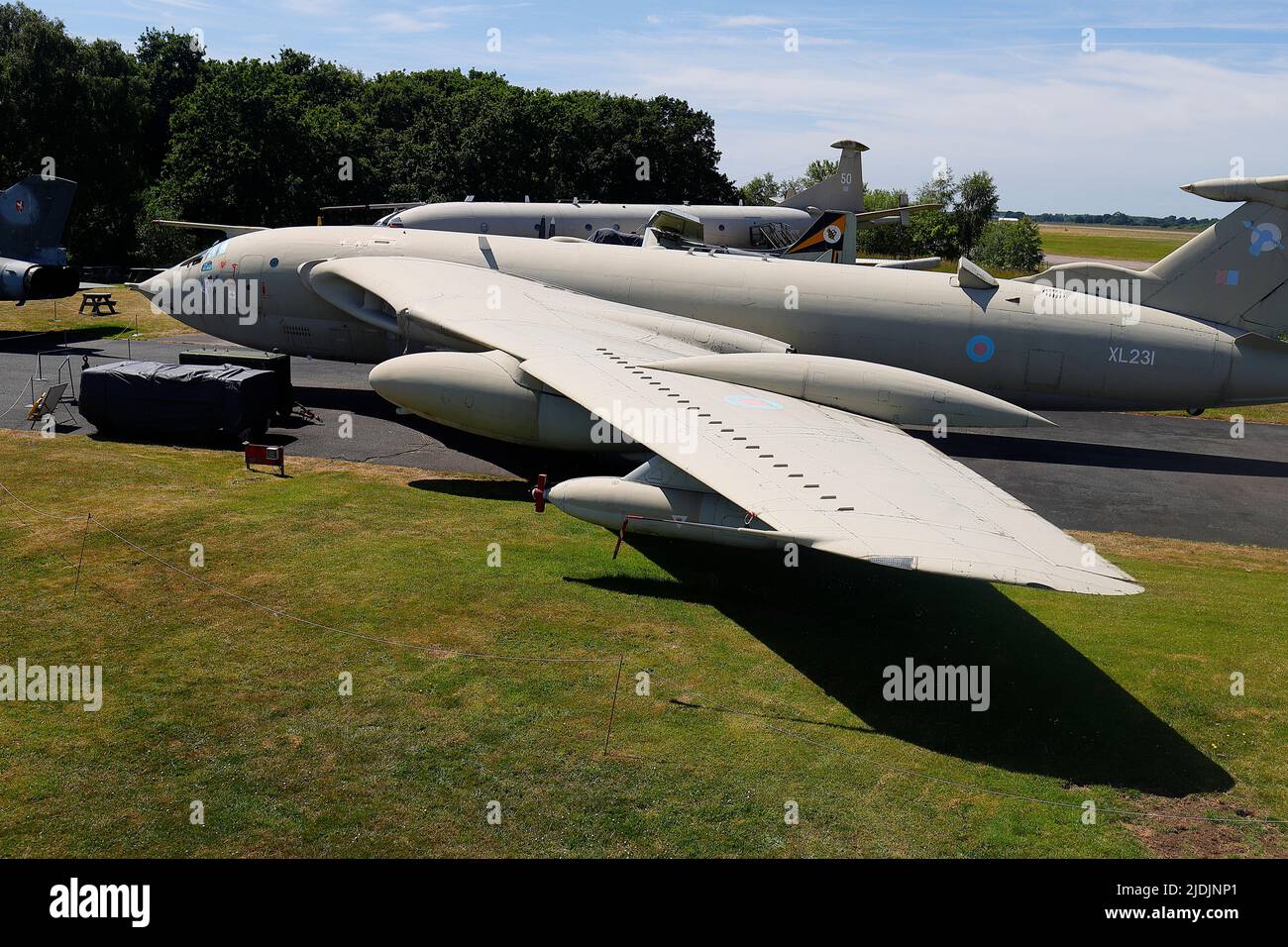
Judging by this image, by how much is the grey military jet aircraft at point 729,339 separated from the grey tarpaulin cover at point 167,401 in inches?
156

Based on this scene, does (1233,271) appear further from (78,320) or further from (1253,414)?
(78,320)

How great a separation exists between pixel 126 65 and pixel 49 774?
74596mm

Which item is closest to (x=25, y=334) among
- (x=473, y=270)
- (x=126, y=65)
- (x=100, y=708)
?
(x=473, y=270)

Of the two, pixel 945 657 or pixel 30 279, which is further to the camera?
pixel 30 279

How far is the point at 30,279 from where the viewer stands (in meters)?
35.2

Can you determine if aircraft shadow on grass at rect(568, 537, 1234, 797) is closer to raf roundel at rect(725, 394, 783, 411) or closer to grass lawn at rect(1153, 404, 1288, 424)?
raf roundel at rect(725, 394, 783, 411)

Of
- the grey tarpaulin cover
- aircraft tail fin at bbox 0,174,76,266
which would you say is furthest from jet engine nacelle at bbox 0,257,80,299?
the grey tarpaulin cover

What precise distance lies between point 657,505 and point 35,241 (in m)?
33.2

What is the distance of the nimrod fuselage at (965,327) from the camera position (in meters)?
23.2

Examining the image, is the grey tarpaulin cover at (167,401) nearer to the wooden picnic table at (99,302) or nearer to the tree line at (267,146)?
the wooden picnic table at (99,302)

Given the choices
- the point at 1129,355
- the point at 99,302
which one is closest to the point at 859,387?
the point at 1129,355
